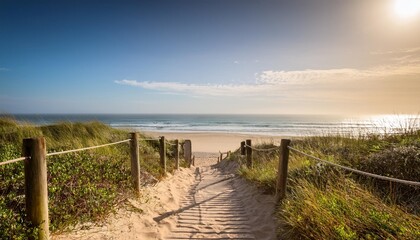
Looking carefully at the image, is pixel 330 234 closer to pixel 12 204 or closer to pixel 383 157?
pixel 383 157

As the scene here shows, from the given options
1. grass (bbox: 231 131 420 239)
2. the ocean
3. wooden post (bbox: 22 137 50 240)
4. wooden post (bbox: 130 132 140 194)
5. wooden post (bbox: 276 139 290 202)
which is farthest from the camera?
the ocean

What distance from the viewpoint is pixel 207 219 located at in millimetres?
5488

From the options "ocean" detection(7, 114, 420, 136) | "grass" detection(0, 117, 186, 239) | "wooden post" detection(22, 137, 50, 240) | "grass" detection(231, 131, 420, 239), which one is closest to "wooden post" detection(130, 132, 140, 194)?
"grass" detection(0, 117, 186, 239)

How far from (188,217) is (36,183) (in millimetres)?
3151

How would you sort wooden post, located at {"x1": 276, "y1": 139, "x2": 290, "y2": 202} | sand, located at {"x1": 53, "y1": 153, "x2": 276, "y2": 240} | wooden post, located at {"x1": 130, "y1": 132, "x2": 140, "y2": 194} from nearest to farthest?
1. sand, located at {"x1": 53, "y1": 153, "x2": 276, "y2": 240}
2. wooden post, located at {"x1": 276, "y1": 139, "x2": 290, "y2": 202}
3. wooden post, located at {"x1": 130, "y1": 132, "x2": 140, "y2": 194}

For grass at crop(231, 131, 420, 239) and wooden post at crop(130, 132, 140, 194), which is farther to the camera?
wooden post at crop(130, 132, 140, 194)

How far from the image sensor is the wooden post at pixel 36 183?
298 centimetres

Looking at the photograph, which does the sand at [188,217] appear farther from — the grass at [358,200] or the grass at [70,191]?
the grass at [358,200]

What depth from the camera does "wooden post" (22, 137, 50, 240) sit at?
2.98m

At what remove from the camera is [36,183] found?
3.01 m

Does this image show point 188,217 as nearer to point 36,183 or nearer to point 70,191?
point 70,191

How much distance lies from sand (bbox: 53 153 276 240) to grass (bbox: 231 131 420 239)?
48 centimetres

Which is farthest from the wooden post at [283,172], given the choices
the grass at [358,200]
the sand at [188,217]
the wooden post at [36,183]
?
the wooden post at [36,183]

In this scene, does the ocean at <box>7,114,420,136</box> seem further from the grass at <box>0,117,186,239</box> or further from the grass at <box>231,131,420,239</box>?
the grass at <box>0,117,186,239</box>
